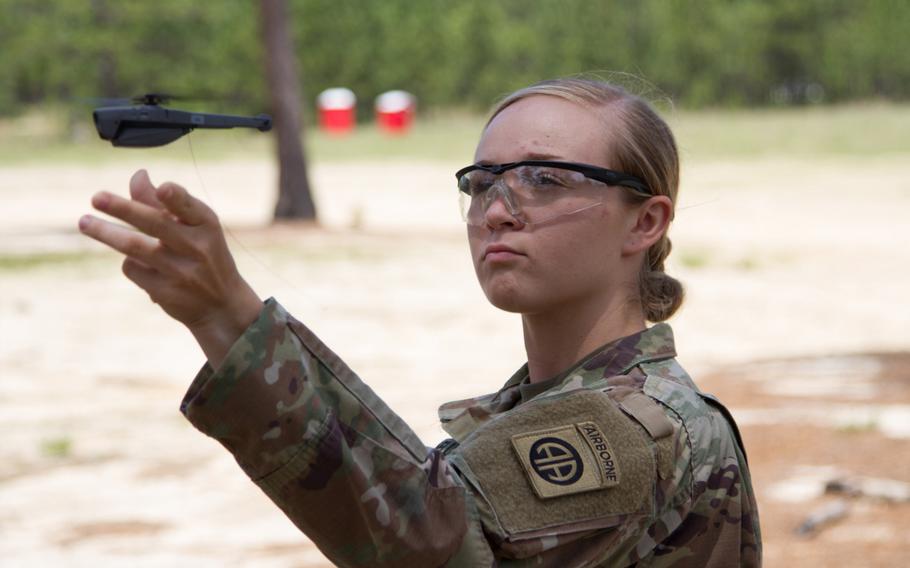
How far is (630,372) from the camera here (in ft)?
6.10

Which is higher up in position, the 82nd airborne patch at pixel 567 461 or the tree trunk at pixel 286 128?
the tree trunk at pixel 286 128

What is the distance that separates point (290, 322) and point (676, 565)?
0.64m

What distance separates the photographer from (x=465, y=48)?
49219mm

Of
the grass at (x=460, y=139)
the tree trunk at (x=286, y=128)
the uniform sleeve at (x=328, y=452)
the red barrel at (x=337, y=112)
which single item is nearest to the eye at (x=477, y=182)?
the uniform sleeve at (x=328, y=452)

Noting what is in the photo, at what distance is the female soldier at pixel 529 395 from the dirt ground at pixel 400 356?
10.5 inches

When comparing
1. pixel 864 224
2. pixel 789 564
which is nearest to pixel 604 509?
pixel 789 564

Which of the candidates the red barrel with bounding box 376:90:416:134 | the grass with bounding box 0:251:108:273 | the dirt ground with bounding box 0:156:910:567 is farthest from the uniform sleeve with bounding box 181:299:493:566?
the red barrel with bounding box 376:90:416:134

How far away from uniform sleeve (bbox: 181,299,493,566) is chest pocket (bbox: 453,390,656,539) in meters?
0.07

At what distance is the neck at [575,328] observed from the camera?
6.32 ft

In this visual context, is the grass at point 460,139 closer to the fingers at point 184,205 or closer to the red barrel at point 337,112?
the red barrel at point 337,112

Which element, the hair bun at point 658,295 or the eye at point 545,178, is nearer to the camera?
the eye at point 545,178

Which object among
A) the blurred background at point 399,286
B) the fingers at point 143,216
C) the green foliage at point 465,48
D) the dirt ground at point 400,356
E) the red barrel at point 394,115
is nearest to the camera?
the fingers at point 143,216

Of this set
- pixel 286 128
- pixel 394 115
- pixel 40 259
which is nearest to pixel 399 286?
pixel 40 259

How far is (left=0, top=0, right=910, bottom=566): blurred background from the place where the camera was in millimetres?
6297
